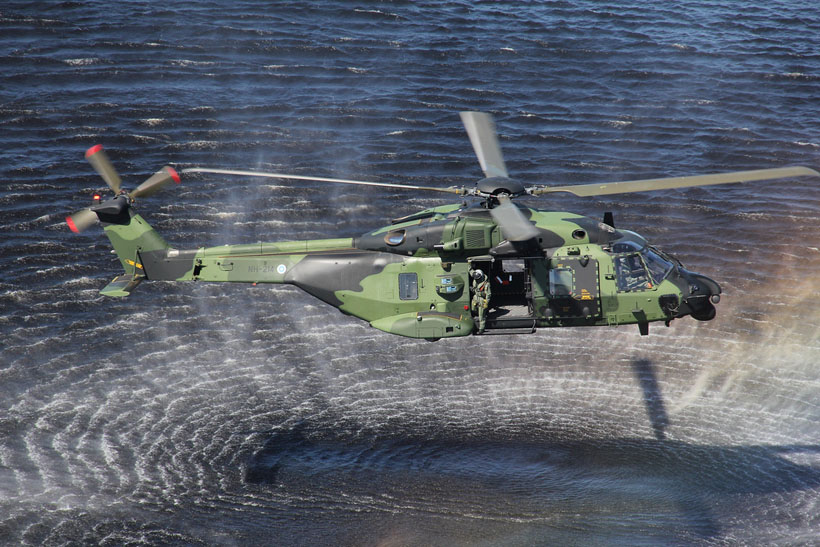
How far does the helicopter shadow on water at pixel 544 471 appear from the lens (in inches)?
909

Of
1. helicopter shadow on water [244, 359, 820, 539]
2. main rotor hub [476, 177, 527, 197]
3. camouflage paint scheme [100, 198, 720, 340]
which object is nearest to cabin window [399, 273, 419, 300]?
camouflage paint scheme [100, 198, 720, 340]

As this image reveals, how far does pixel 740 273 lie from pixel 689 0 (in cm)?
3179

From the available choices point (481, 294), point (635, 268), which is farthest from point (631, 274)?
point (481, 294)

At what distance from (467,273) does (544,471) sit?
25.3 ft

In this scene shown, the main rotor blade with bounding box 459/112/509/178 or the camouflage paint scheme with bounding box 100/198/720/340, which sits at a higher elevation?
the main rotor blade with bounding box 459/112/509/178

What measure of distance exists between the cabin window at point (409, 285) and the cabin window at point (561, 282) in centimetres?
363

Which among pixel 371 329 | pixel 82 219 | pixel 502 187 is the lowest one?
pixel 371 329

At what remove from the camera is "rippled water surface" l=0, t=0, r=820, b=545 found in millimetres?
23078

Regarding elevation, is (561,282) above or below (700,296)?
above

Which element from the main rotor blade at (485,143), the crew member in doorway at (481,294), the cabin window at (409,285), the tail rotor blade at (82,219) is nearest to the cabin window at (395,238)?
the cabin window at (409,285)

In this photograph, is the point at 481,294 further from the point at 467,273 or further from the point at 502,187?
the point at 502,187

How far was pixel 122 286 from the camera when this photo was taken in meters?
21.3

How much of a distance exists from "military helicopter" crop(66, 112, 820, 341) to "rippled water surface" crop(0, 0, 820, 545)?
Answer: 588cm

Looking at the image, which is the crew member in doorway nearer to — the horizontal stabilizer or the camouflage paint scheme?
the camouflage paint scheme
